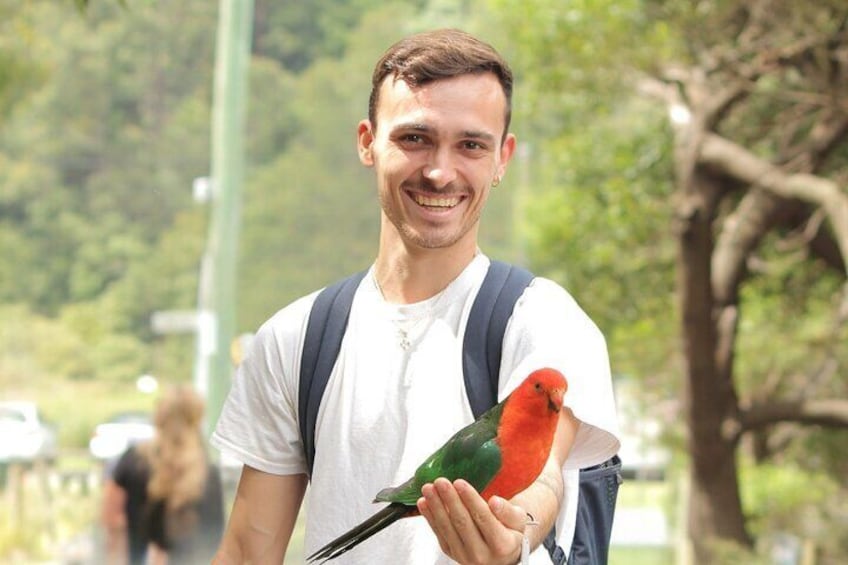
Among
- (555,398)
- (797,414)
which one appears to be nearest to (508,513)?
(555,398)

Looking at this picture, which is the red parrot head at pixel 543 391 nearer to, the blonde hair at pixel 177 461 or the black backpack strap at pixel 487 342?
the black backpack strap at pixel 487 342

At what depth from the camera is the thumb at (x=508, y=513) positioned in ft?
6.80

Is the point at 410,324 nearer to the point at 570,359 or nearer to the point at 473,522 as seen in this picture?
the point at 570,359

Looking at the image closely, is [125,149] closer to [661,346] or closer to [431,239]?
[661,346]

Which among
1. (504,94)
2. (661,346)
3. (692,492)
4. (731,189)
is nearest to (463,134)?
(504,94)

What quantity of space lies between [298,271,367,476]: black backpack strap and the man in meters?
0.01

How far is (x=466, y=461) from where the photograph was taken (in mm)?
2129

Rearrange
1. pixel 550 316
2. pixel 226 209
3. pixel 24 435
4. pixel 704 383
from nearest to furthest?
1. pixel 550 316
2. pixel 704 383
3. pixel 226 209
4. pixel 24 435

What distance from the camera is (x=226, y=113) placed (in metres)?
13.3

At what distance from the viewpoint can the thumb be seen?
6.80ft

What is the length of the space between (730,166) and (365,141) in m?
9.66

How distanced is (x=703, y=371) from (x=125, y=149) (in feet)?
22.6

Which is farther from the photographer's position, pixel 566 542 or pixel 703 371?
pixel 703 371

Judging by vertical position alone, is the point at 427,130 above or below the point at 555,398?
above
